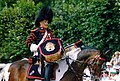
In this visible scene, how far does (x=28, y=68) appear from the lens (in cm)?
923

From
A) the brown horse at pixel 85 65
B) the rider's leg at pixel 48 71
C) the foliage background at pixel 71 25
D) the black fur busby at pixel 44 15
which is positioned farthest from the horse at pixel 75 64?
the foliage background at pixel 71 25

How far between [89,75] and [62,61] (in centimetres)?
69

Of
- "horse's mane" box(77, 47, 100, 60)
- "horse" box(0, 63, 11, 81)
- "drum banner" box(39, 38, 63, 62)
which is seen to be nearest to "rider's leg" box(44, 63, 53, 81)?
"drum banner" box(39, 38, 63, 62)

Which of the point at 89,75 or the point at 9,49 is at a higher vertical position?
the point at 89,75

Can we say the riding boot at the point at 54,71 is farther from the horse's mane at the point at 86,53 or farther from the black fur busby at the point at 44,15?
the black fur busby at the point at 44,15

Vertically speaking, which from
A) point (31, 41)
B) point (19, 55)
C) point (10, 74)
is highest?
point (31, 41)

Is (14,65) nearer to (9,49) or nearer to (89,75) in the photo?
(89,75)

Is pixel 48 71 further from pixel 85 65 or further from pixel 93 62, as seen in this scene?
pixel 93 62

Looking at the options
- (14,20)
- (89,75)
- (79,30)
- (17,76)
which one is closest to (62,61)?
(89,75)

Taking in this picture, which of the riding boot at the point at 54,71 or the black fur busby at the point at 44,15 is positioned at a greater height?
the black fur busby at the point at 44,15

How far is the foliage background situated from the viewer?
16438mm

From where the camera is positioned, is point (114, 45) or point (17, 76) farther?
point (114, 45)

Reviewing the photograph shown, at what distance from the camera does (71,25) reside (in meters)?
18.0

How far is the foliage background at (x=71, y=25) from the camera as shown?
53.9 feet
